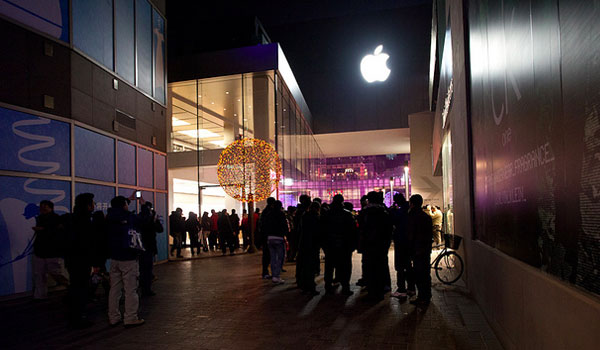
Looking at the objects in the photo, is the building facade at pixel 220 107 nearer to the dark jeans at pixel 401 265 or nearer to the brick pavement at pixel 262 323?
the brick pavement at pixel 262 323

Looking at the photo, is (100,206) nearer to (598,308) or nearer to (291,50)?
(598,308)

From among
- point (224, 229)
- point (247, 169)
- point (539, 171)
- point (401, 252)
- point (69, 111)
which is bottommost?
point (224, 229)

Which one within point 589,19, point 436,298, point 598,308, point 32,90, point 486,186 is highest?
point 32,90

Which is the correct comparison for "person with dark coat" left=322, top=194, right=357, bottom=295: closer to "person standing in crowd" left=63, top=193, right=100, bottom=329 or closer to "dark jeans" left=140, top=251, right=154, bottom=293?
"dark jeans" left=140, top=251, right=154, bottom=293

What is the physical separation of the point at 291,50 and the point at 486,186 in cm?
2557

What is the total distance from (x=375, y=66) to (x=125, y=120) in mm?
19768

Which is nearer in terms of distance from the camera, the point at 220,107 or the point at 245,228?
the point at 245,228

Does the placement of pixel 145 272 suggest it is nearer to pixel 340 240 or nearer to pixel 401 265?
pixel 340 240

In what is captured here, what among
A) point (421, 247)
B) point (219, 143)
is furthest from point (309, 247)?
point (219, 143)

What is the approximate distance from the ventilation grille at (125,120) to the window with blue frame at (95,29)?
119cm

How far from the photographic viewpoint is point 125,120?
11055mm

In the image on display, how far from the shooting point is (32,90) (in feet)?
26.0

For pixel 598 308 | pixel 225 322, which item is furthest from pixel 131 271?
pixel 598 308

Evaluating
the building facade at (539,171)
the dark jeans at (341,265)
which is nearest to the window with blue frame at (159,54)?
the dark jeans at (341,265)
